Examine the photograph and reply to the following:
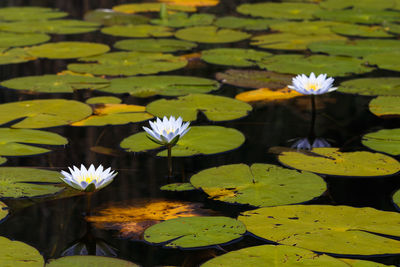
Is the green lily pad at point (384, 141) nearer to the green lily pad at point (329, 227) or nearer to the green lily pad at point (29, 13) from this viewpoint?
the green lily pad at point (329, 227)

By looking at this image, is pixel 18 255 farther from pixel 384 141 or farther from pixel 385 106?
pixel 385 106

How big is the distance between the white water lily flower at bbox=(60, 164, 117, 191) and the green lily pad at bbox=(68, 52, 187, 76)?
221 centimetres

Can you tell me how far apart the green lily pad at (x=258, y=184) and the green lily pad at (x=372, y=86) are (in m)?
1.52

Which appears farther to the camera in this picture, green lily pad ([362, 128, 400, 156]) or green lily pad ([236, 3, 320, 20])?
green lily pad ([236, 3, 320, 20])

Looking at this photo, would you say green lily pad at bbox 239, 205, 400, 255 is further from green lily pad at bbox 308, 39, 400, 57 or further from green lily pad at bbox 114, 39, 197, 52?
green lily pad at bbox 114, 39, 197, 52

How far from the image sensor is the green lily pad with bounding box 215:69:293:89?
166 inches

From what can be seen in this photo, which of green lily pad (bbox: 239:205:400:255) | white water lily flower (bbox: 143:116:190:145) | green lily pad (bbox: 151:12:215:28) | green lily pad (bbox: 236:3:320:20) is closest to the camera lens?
green lily pad (bbox: 239:205:400:255)

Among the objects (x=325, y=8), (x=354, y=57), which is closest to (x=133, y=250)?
(x=354, y=57)

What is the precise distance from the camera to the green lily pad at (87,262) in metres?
1.92

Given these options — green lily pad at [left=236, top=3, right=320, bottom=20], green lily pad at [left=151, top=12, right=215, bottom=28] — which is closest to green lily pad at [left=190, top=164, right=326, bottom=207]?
green lily pad at [left=151, top=12, right=215, bottom=28]

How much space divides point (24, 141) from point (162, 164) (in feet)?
2.48

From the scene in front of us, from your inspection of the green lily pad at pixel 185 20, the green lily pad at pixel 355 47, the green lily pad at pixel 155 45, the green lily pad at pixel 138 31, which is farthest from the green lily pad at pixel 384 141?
the green lily pad at pixel 185 20

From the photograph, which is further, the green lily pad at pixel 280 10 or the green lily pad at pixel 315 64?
the green lily pad at pixel 280 10

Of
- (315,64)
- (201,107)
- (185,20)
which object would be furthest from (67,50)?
(315,64)
